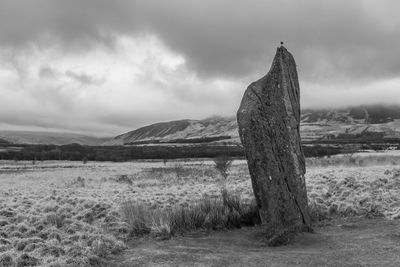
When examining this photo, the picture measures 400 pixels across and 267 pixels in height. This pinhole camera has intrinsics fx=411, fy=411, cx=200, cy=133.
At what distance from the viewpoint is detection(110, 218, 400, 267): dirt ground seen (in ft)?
28.5

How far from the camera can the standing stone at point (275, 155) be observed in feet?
36.0

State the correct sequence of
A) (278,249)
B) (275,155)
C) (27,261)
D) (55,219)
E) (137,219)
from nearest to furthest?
(27,261) < (278,249) < (275,155) < (137,219) < (55,219)

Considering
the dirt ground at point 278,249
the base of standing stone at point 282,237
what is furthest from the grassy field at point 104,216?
the base of standing stone at point 282,237

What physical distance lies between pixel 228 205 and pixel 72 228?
4976 millimetres

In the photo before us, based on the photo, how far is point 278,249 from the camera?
9977 mm

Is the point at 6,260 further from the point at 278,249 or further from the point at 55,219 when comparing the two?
the point at 278,249

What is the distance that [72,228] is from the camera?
1198 cm

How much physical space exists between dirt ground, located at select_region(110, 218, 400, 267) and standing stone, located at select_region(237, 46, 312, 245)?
1.68 feet

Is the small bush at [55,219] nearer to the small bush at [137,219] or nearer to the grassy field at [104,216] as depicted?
the grassy field at [104,216]

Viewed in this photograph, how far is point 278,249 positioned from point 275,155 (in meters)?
2.53

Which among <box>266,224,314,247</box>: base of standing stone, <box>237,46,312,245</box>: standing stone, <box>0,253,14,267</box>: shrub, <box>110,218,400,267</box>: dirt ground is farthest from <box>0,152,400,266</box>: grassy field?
<box>266,224,314,247</box>: base of standing stone

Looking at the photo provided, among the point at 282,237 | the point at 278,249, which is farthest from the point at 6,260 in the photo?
the point at 282,237

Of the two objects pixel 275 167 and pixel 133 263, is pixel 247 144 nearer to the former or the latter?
pixel 275 167

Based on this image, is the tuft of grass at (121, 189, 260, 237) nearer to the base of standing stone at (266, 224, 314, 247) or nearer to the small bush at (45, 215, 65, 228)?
the small bush at (45, 215, 65, 228)
